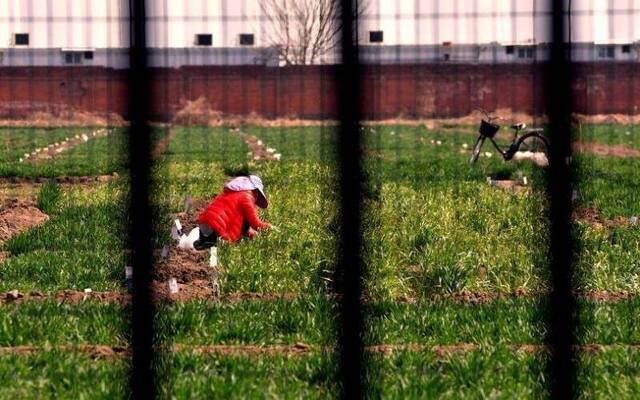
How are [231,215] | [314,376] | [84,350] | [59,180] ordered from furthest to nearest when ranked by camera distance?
[59,180] → [231,215] → [84,350] → [314,376]

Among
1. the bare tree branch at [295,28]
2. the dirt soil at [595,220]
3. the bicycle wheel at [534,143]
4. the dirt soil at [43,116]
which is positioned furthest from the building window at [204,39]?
the dirt soil at [595,220]

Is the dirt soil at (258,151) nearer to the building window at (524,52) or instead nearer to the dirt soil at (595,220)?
the dirt soil at (595,220)

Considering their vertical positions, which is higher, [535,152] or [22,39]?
[22,39]

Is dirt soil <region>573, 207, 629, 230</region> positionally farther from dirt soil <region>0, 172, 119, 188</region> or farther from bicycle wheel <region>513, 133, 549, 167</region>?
dirt soil <region>0, 172, 119, 188</region>

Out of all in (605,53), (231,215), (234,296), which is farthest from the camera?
(605,53)

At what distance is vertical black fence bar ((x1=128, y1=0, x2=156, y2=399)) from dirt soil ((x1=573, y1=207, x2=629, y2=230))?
4313mm

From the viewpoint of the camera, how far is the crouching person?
247 inches

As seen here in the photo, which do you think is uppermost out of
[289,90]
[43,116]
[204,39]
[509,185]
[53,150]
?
[204,39]

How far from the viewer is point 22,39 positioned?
27.9 metres

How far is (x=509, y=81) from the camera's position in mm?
26766

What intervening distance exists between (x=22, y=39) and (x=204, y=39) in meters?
6.13

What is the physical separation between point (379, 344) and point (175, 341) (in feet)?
2.44

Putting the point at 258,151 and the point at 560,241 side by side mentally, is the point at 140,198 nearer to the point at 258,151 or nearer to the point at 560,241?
the point at 560,241

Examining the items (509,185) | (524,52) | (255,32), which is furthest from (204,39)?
(509,185)
